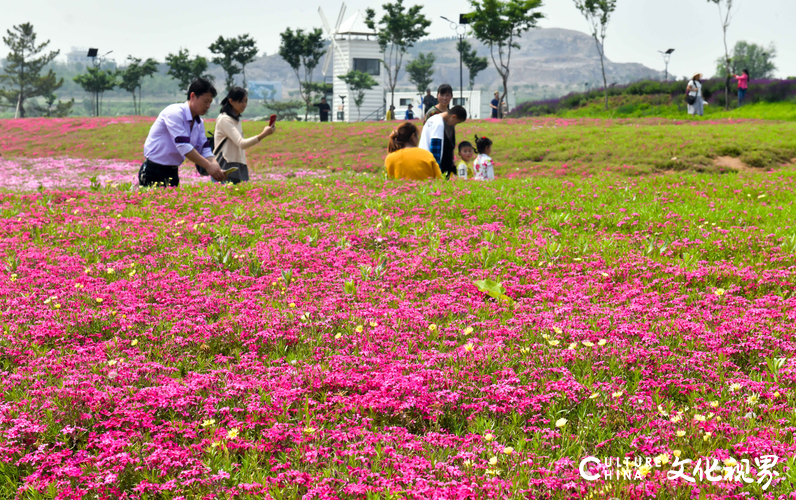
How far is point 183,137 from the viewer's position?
8.60 m

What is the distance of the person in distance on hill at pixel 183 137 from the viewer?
8.56 meters

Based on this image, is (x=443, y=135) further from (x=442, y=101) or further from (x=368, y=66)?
(x=368, y=66)

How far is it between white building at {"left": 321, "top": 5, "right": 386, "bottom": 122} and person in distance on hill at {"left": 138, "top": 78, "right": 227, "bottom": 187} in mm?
73526

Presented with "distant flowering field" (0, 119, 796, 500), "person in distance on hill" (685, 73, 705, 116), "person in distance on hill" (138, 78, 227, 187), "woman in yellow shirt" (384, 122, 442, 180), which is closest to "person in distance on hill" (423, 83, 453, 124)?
"woman in yellow shirt" (384, 122, 442, 180)

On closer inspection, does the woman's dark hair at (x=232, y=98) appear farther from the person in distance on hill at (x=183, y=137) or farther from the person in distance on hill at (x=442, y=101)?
the person in distance on hill at (x=442, y=101)

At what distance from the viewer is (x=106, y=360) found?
4.11m

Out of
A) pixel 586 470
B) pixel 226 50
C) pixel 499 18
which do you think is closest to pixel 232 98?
pixel 586 470

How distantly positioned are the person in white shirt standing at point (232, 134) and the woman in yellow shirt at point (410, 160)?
255 cm

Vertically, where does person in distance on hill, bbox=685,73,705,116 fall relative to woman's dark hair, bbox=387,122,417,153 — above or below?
above

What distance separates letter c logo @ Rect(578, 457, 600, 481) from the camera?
2791mm

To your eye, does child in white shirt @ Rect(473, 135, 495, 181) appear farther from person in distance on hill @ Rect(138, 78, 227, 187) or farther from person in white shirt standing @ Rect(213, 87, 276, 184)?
person in distance on hill @ Rect(138, 78, 227, 187)

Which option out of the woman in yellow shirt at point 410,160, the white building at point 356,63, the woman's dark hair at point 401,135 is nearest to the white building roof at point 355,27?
the white building at point 356,63

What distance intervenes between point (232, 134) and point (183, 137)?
0.85 m

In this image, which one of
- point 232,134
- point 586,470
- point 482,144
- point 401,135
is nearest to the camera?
point 586,470
